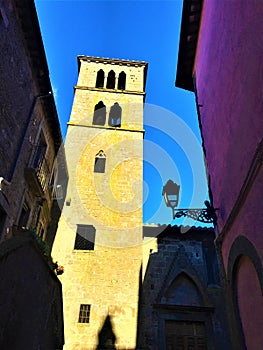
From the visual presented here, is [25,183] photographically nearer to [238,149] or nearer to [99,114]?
[238,149]

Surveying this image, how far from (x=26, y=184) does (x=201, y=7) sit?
8227mm

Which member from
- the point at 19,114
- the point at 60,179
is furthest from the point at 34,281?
the point at 60,179

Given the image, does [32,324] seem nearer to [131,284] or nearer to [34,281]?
[34,281]

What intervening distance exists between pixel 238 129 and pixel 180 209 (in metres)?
2.59

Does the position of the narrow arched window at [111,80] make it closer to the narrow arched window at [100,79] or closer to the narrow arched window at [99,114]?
the narrow arched window at [100,79]

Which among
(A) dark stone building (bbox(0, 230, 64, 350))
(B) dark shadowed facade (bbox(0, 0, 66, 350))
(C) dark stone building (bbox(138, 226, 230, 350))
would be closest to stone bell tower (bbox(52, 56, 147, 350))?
(C) dark stone building (bbox(138, 226, 230, 350))

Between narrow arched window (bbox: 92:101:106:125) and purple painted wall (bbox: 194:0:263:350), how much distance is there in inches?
451

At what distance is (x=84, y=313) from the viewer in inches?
460

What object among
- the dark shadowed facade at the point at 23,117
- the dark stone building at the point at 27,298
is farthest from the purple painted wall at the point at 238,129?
the dark shadowed facade at the point at 23,117

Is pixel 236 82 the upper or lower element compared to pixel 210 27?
lower

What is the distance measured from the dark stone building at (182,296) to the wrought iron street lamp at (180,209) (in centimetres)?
611

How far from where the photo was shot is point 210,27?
8383 millimetres

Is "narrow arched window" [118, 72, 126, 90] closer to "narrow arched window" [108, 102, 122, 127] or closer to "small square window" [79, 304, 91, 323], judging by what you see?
"narrow arched window" [108, 102, 122, 127]

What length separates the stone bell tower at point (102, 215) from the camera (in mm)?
11531
